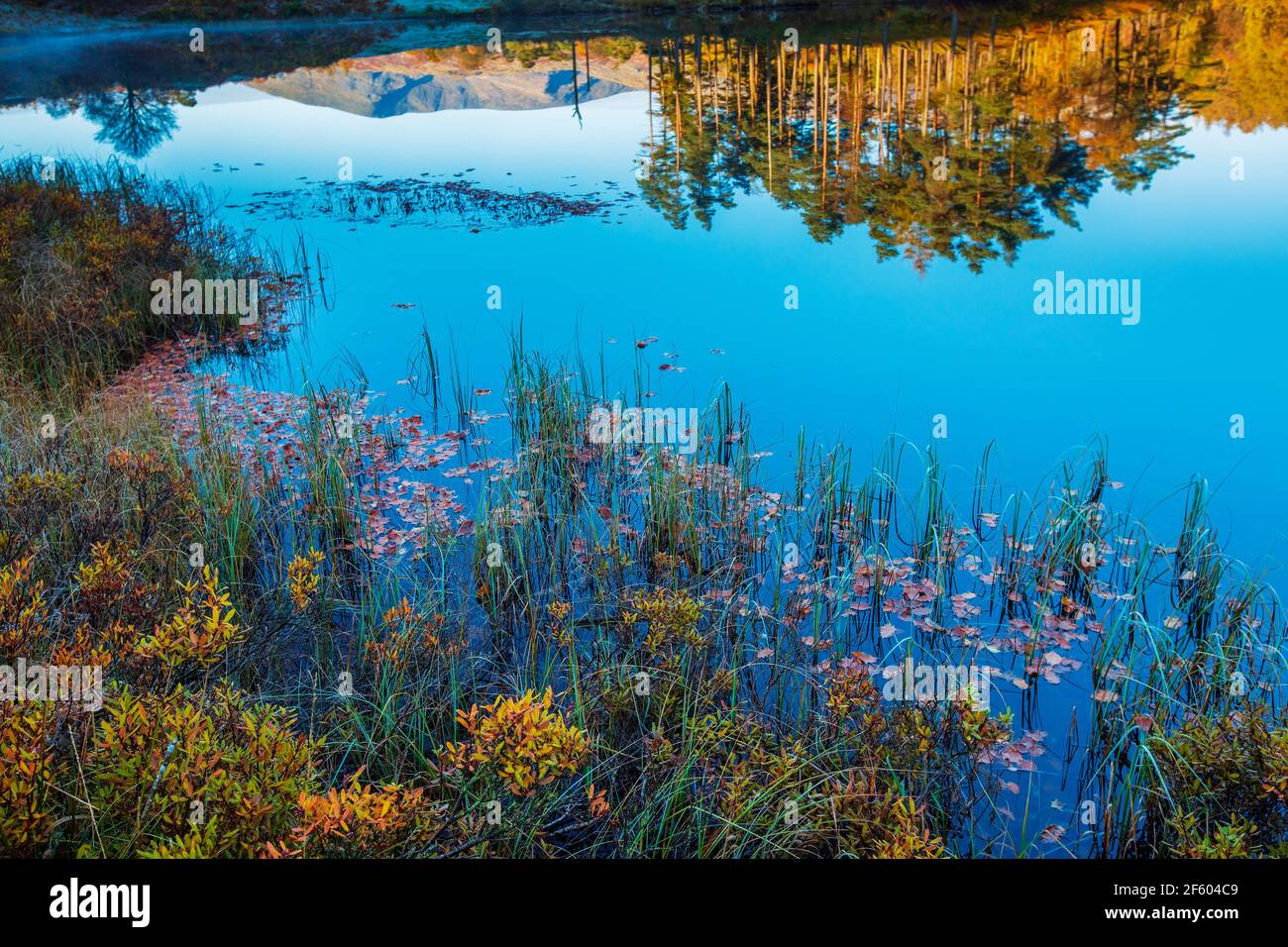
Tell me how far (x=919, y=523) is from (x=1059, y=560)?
38.9 inches

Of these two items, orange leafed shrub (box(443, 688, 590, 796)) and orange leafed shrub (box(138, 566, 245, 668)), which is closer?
orange leafed shrub (box(443, 688, 590, 796))

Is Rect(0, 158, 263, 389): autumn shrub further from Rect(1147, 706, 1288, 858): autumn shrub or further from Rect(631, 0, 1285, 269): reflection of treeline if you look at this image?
Rect(1147, 706, 1288, 858): autumn shrub

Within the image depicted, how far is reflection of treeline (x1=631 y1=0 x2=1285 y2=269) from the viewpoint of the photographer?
47.0 ft

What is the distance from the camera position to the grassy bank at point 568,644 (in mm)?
3043

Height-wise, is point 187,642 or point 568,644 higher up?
point 187,642

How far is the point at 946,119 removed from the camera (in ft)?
64.1

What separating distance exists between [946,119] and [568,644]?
1855 centimetres

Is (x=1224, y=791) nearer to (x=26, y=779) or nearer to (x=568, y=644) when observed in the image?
(x=568, y=644)

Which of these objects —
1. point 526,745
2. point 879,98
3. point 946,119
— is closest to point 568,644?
point 526,745

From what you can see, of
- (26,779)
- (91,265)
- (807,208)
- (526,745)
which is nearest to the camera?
(26,779)

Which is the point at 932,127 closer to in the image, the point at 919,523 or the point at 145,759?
the point at 919,523

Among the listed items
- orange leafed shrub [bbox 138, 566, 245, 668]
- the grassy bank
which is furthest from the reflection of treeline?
orange leafed shrub [bbox 138, 566, 245, 668]

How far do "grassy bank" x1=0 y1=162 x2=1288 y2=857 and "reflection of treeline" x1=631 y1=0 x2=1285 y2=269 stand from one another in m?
7.48
